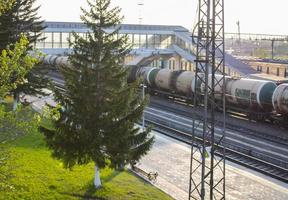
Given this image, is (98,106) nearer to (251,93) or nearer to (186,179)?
(186,179)

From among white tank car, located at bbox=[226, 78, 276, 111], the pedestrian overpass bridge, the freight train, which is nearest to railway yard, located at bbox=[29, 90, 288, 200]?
the freight train

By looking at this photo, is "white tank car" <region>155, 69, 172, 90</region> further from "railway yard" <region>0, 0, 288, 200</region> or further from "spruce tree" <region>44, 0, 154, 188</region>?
"spruce tree" <region>44, 0, 154, 188</region>

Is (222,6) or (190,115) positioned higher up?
(222,6)

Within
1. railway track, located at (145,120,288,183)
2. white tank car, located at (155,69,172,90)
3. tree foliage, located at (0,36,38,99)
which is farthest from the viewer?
white tank car, located at (155,69,172,90)

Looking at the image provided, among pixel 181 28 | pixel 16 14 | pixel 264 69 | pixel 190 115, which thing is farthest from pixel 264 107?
pixel 181 28

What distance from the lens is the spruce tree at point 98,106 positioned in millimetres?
18031

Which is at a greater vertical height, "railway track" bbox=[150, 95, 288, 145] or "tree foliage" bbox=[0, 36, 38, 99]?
"tree foliage" bbox=[0, 36, 38, 99]

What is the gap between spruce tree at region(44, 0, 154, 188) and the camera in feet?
59.2

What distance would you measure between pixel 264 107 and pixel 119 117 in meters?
19.8

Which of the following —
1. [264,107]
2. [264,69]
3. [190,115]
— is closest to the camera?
[264,107]

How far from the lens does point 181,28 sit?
8900 centimetres

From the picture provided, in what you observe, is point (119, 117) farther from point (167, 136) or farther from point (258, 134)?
point (258, 134)

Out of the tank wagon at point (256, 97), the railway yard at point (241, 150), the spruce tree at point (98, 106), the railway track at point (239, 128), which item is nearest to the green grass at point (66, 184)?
the spruce tree at point (98, 106)

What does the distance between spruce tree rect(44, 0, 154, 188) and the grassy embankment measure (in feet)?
3.05
